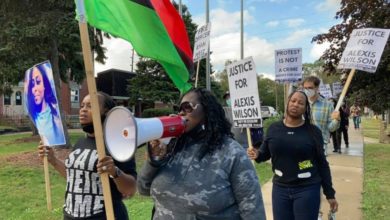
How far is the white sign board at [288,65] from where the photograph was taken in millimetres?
8594

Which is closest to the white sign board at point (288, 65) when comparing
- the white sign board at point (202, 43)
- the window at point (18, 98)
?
the white sign board at point (202, 43)

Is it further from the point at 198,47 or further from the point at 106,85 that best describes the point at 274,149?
the point at 106,85

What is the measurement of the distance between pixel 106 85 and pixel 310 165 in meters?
44.2

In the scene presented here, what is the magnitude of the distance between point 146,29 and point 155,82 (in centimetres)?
2770

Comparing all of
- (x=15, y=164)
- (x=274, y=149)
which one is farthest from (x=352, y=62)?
(x=15, y=164)

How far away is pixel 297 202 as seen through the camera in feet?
13.9

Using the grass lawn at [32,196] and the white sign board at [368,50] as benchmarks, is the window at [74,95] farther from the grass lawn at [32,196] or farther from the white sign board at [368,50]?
the white sign board at [368,50]

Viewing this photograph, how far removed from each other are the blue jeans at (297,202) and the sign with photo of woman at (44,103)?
244cm

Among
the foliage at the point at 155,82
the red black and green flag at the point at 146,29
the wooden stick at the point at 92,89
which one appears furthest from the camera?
the foliage at the point at 155,82

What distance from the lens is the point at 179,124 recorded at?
2.27 m

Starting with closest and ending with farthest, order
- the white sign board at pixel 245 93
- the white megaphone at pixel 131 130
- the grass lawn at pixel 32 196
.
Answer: the white megaphone at pixel 131 130
the white sign board at pixel 245 93
the grass lawn at pixel 32 196

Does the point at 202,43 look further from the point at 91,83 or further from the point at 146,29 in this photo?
the point at 91,83

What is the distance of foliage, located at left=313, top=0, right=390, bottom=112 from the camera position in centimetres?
1462

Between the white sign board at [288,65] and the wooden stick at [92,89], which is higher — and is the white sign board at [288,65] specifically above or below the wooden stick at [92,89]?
above
